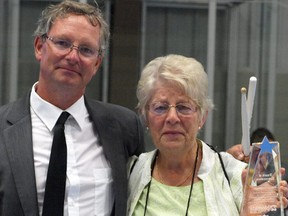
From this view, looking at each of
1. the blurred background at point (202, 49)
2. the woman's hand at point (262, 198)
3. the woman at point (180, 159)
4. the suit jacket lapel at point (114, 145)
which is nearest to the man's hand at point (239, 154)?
the woman at point (180, 159)

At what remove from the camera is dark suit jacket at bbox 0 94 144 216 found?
2.45m

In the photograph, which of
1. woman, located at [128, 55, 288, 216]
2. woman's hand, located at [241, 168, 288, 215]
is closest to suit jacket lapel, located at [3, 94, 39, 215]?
woman, located at [128, 55, 288, 216]

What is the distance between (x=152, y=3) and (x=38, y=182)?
470 cm

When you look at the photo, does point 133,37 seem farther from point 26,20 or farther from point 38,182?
point 38,182

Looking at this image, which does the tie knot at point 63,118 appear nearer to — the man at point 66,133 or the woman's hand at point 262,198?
the man at point 66,133

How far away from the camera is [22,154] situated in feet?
8.25

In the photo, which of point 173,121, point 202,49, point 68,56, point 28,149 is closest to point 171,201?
point 173,121

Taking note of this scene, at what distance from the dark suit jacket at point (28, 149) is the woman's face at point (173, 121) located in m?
0.22

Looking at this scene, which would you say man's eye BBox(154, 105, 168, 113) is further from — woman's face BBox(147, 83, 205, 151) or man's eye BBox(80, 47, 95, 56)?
man's eye BBox(80, 47, 95, 56)

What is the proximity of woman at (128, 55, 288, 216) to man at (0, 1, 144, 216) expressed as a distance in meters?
0.14

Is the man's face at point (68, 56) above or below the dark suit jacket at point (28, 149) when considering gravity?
above

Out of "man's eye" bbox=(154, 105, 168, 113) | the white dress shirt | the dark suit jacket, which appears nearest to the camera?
the dark suit jacket

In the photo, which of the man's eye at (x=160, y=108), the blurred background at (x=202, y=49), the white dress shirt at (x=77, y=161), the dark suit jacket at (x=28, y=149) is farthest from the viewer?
the blurred background at (x=202, y=49)

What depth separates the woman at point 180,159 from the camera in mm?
2646
